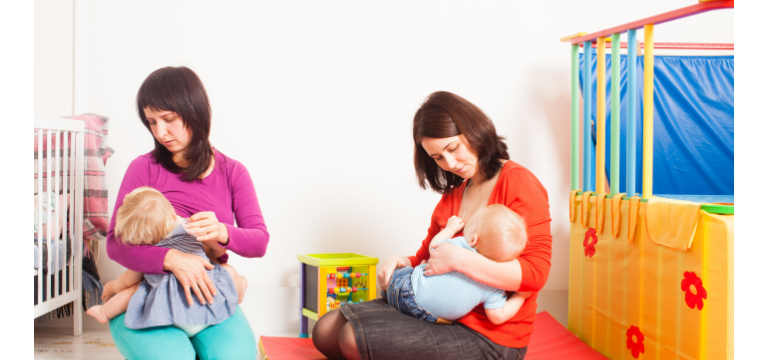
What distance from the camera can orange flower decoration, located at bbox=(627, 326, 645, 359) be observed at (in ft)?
5.56

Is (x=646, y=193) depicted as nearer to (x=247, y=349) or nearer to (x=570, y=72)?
(x=570, y=72)

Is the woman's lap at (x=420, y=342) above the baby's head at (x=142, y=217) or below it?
below

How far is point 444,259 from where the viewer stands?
1.36 metres

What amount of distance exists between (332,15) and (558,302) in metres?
1.78

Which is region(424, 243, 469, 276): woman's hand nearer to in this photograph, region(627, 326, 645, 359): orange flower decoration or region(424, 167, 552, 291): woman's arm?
region(424, 167, 552, 291): woman's arm

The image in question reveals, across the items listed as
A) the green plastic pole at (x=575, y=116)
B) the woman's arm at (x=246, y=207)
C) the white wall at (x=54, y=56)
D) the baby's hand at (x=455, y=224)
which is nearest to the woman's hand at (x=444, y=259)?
the baby's hand at (x=455, y=224)

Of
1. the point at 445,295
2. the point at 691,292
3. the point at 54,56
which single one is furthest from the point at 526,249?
the point at 54,56

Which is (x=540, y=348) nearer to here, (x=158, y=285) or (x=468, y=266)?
(x=468, y=266)

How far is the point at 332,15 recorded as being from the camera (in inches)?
90.4

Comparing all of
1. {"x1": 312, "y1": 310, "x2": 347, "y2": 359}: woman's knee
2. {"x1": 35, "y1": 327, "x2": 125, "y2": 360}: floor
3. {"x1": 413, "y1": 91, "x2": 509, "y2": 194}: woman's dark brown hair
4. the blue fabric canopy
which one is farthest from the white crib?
the blue fabric canopy

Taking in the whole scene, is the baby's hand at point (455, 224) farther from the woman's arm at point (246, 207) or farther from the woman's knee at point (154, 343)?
the woman's knee at point (154, 343)

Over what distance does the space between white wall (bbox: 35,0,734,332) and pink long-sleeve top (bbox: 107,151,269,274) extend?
2.00 feet

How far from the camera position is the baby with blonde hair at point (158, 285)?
54.3 inches

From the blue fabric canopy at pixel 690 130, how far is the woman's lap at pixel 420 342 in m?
1.20
